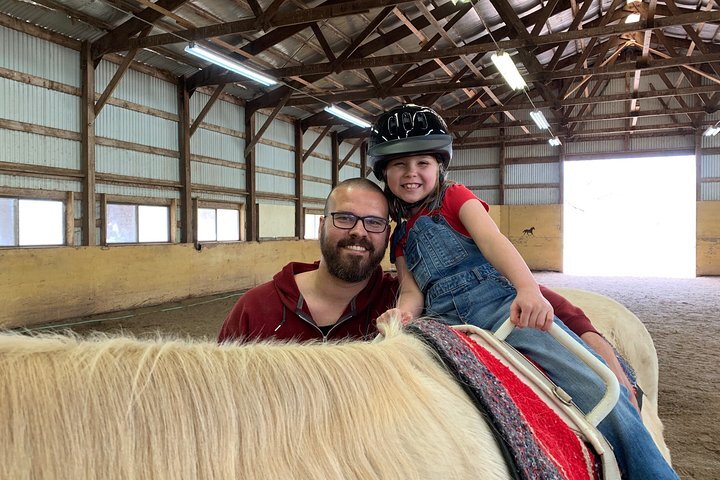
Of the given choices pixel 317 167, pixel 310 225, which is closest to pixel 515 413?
pixel 310 225

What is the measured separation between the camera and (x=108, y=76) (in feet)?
26.2

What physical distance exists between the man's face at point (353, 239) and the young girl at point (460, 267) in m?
0.17

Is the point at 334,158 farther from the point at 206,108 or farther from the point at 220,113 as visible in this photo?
the point at 206,108

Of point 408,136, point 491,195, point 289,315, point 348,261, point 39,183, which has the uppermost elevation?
point 491,195

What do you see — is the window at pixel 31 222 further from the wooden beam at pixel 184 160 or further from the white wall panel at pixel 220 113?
the white wall panel at pixel 220 113

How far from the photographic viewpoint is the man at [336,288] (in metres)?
1.66

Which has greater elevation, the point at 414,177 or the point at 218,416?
the point at 414,177

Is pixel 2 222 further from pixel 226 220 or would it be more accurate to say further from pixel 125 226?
pixel 226 220

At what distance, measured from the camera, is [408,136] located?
184 centimetres

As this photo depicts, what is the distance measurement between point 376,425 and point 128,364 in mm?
362

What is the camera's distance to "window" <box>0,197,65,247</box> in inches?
261

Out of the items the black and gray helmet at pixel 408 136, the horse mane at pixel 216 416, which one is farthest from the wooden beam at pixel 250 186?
the horse mane at pixel 216 416

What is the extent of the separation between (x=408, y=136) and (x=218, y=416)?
1.43m

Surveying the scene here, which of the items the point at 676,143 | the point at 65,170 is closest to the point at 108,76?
the point at 65,170
